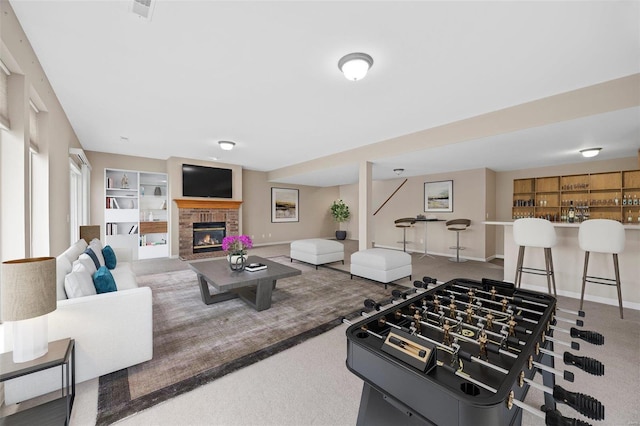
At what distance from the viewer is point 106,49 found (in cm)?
214

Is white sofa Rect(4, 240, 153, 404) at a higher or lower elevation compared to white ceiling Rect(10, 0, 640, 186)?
lower

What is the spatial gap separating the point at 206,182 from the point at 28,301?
19.0 feet

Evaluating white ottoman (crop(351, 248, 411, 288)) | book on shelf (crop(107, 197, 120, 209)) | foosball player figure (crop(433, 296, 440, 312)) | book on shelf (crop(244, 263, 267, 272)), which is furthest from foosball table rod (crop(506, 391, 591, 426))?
book on shelf (crop(107, 197, 120, 209))

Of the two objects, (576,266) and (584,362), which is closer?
(584,362)

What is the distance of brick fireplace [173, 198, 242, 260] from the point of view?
6422 mm

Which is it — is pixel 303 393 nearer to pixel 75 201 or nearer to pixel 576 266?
pixel 576 266

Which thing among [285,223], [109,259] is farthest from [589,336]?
[285,223]

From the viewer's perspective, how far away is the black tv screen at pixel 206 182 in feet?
21.3

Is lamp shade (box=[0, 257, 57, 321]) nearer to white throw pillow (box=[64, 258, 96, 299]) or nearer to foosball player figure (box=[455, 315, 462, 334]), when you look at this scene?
white throw pillow (box=[64, 258, 96, 299])

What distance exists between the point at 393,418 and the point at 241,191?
23.6ft

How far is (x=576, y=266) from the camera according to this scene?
140 inches

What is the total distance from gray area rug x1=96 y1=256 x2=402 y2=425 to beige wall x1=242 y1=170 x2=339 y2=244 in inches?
159

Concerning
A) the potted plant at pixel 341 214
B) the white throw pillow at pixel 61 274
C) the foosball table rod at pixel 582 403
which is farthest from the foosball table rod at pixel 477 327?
the potted plant at pixel 341 214

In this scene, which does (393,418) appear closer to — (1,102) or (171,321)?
(171,321)
